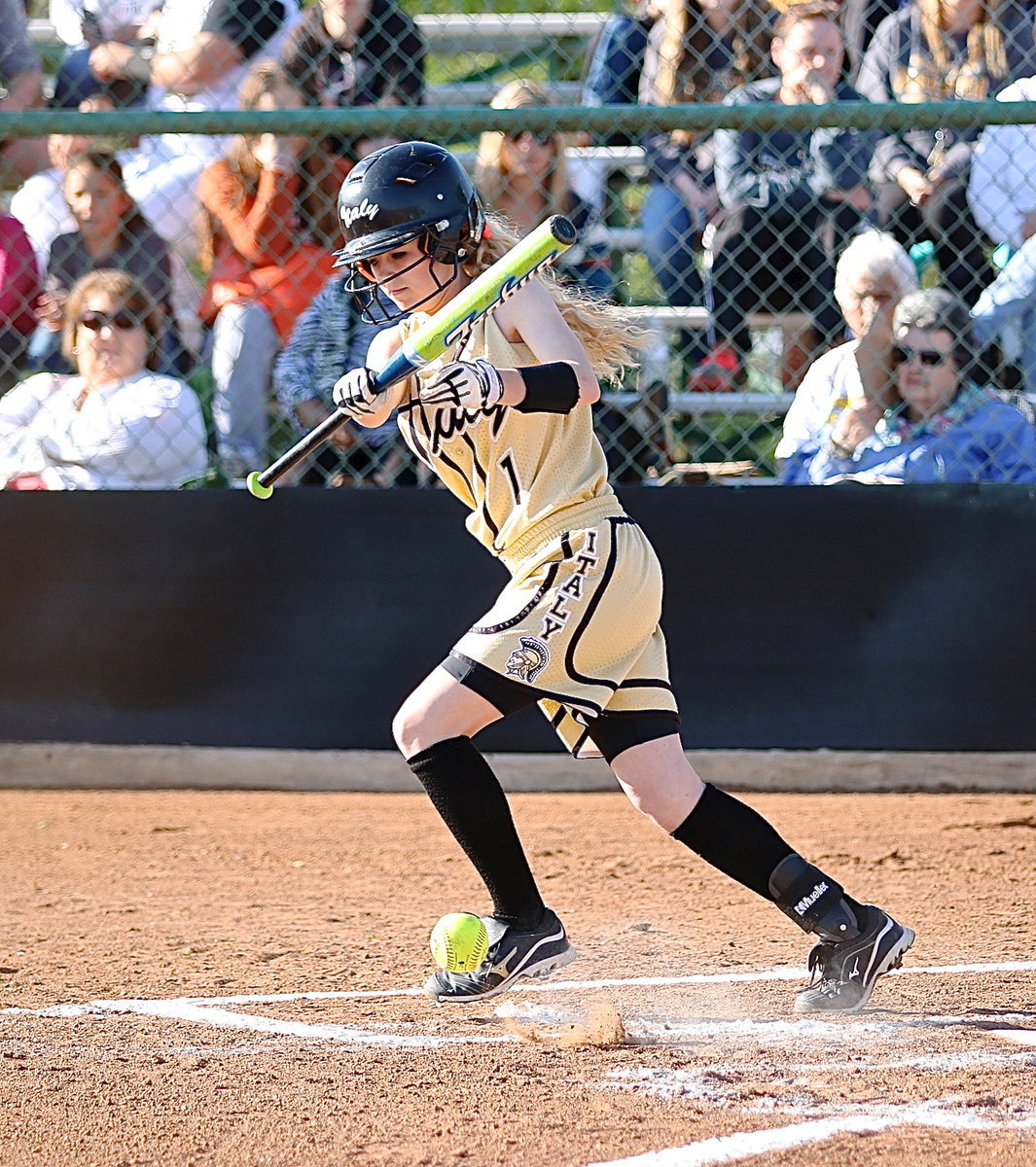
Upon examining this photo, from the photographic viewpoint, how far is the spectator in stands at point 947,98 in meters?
6.11

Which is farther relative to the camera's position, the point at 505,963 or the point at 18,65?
the point at 18,65

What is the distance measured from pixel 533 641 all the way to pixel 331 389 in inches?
112

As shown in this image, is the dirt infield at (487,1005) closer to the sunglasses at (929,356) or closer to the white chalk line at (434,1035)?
the white chalk line at (434,1035)

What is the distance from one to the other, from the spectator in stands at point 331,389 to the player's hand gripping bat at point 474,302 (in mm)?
2719

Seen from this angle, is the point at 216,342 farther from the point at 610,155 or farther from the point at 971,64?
the point at 971,64

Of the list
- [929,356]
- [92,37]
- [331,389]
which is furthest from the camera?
[92,37]

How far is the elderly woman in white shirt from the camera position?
5941 mm

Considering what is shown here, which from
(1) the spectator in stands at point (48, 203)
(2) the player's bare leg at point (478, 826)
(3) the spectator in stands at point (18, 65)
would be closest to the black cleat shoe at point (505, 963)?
(2) the player's bare leg at point (478, 826)

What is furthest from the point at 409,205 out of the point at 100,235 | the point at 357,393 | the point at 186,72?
the point at 186,72

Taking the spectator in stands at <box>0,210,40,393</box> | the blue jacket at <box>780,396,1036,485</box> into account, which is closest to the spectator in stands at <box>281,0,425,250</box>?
the spectator in stands at <box>0,210,40,393</box>

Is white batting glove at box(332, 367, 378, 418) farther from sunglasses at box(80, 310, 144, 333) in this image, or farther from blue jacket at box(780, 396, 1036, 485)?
sunglasses at box(80, 310, 144, 333)

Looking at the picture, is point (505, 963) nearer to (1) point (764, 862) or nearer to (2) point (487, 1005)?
(2) point (487, 1005)

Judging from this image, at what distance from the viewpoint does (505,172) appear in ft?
19.9

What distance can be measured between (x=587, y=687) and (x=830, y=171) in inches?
142
